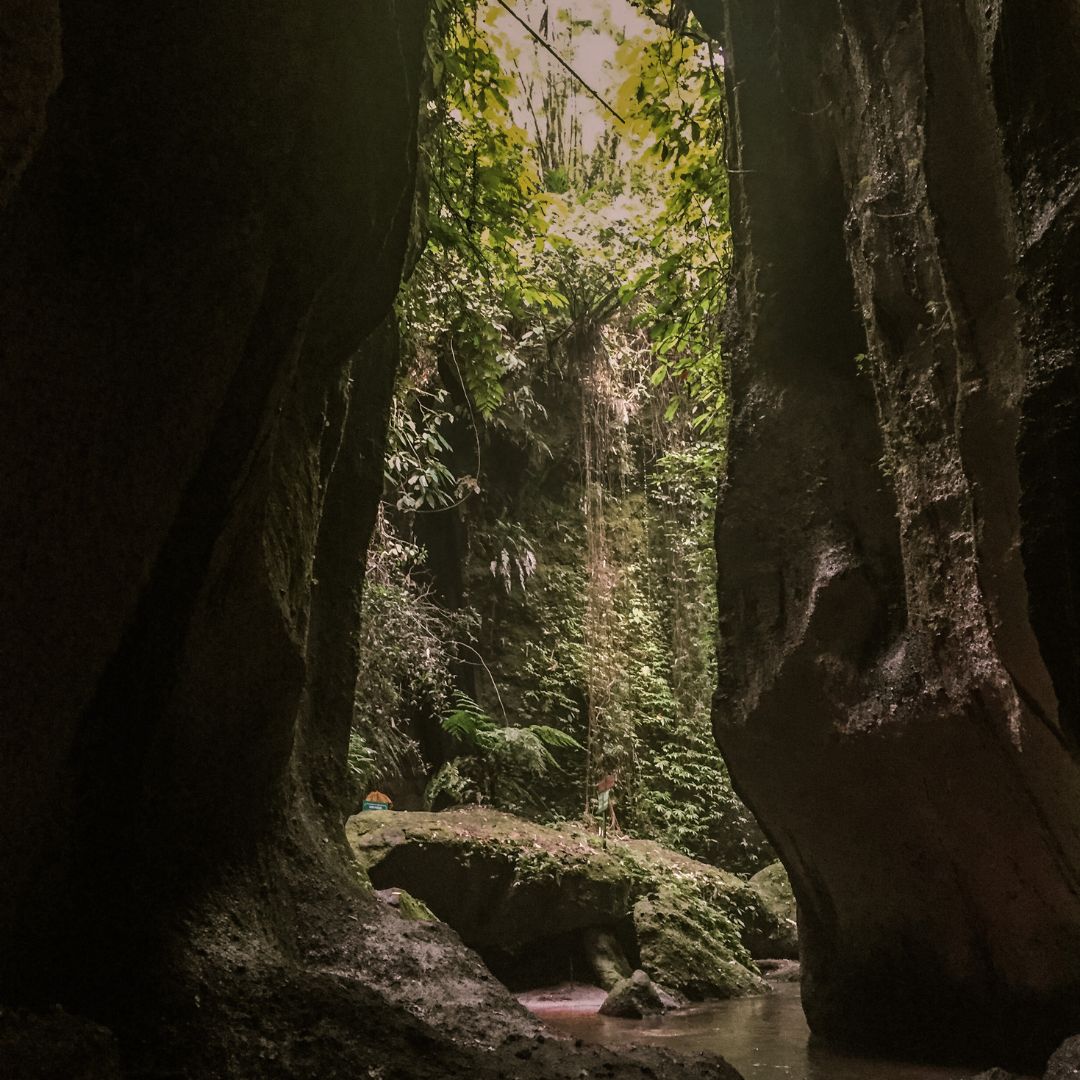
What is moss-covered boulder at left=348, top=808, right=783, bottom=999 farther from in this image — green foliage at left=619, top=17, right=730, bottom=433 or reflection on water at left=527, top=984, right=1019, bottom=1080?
green foliage at left=619, top=17, right=730, bottom=433

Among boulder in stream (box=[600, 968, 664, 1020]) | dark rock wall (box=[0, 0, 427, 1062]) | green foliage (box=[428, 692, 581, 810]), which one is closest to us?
dark rock wall (box=[0, 0, 427, 1062])

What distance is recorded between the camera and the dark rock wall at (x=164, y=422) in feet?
7.89

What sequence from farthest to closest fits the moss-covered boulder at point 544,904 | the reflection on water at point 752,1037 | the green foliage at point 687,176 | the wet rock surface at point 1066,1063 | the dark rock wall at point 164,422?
1. the moss-covered boulder at point 544,904
2. the green foliage at point 687,176
3. the reflection on water at point 752,1037
4. the wet rock surface at point 1066,1063
5. the dark rock wall at point 164,422

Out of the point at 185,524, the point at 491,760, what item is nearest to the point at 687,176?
the point at 185,524

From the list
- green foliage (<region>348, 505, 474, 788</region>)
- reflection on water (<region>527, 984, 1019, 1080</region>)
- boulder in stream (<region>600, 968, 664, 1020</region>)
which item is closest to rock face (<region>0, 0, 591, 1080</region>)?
reflection on water (<region>527, 984, 1019, 1080</region>)

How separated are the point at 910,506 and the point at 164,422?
365 cm

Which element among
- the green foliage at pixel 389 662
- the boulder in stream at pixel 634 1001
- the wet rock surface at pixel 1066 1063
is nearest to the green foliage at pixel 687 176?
the green foliage at pixel 389 662

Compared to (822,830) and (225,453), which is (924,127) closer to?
(225,453)

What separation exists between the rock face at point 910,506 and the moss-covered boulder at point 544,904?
2.89 metres

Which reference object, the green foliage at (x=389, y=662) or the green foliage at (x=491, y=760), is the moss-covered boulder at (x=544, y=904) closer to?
the green foliage at (x=389, y=662)

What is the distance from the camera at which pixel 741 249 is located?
659 centimetres

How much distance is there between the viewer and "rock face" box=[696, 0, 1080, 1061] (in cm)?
229

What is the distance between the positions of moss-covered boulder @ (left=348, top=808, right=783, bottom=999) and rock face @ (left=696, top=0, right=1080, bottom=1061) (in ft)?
9.49

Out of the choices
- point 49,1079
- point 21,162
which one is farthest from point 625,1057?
point 21,162
